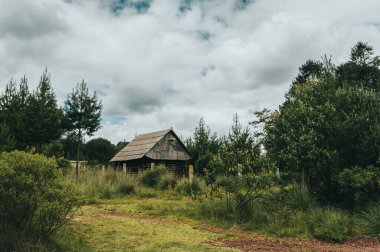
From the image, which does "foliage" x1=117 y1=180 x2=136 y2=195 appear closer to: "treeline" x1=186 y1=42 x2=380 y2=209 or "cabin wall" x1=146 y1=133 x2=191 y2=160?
"treeline" x1=186 y1=42 x2=380 y2=209

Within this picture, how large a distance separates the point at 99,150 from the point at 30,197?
50227 mm

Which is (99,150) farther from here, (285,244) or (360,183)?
(285,244)

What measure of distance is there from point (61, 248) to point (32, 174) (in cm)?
137

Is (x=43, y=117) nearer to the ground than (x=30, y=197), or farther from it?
farther from it

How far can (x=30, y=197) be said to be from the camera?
571cm

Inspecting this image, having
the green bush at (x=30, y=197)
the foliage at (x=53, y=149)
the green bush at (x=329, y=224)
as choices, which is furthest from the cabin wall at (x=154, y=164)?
the green bush at (x=30, y=197)

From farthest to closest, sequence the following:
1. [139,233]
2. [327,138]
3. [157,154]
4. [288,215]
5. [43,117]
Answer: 1. [157,154]
2. [43,117]
3. [327,138]
4. [288,215]
5. [139,233]

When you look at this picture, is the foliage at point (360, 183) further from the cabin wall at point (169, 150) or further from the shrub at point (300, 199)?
the cabin wall at point (169, 150)

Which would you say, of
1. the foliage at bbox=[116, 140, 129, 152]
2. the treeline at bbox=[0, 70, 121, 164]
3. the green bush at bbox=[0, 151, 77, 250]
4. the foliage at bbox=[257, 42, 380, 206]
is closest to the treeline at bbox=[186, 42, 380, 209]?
the foliage at bbox=[257, 42, 380, 206]

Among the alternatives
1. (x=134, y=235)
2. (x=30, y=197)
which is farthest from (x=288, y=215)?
(x=30, y=197)

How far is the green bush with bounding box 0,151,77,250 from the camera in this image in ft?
18.6

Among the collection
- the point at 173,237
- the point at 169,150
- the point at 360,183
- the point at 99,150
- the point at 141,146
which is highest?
the point at 99,150

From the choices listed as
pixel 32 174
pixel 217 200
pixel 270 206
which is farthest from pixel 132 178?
pixel 32 174

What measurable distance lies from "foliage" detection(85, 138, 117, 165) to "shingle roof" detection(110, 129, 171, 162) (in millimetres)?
21876
